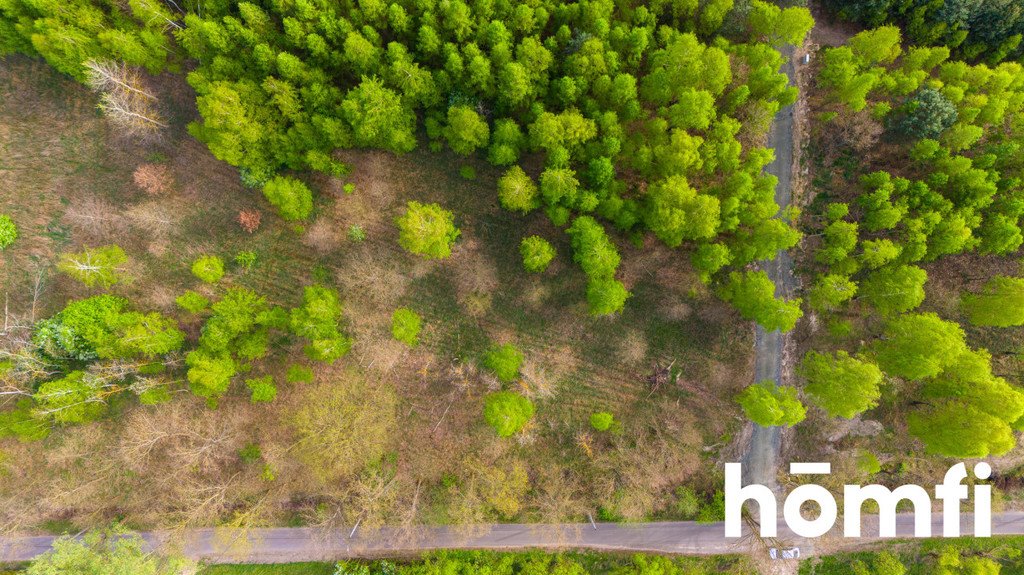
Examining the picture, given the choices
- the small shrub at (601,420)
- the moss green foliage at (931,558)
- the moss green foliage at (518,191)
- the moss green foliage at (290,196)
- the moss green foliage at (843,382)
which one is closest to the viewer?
the moss green foliage at (843,382)

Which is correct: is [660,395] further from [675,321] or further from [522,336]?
[522,336]

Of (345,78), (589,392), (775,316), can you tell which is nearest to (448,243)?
(345,78)

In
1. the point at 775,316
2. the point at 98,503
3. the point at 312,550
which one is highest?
the point at 775,316

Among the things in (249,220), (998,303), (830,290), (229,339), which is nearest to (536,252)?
(830,290)

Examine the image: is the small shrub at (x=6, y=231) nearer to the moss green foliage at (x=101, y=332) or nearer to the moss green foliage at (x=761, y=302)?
the moss green foliage at (x=101, y=332)

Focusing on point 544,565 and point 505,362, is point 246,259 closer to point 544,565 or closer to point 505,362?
point 505,362

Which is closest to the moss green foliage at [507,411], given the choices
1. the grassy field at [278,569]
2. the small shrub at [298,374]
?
the small shrub at [298,374]
